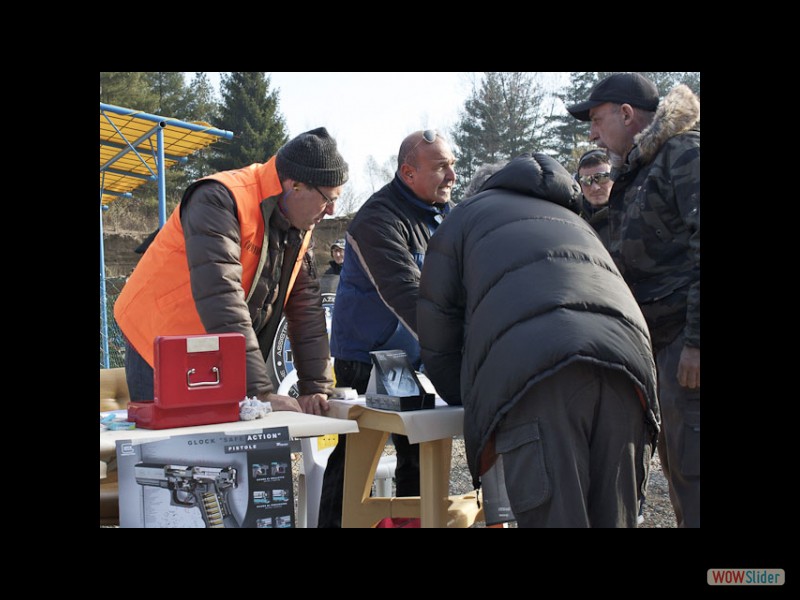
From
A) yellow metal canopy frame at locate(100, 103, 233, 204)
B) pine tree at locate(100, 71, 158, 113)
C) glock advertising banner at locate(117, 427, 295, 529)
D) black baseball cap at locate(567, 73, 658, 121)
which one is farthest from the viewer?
pine tree at locate(100, 71, 158, 113)

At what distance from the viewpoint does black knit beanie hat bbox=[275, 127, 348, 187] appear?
8.98 feet

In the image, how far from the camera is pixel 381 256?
3061mm

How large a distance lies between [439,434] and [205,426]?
73cm

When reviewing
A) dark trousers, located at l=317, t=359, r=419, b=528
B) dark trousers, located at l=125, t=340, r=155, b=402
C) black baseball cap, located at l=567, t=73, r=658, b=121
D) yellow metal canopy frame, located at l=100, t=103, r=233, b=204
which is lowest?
dark trousers, located at l=317, t=359, r=419, b=528

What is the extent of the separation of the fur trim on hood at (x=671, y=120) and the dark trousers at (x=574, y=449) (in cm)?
107

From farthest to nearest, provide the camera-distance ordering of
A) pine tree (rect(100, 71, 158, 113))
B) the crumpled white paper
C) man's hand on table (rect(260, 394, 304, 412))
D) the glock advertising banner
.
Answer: pine tree (rect(100, 71, 158, 113)), man's hand on table (rect(260, 394, 304, 412)), the crumpled white paper, the glock advertising banner

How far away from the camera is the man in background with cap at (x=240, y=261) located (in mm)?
2479

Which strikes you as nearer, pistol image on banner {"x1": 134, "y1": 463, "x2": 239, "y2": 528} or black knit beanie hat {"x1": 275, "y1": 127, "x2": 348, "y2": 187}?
pistol image on banner {"x1": 134, "y1": 463, "x2": 239, "y2": 528}

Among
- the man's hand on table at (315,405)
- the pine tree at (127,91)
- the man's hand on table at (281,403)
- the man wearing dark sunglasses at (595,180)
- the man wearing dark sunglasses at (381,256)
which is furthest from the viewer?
the pine tree at (127,91)

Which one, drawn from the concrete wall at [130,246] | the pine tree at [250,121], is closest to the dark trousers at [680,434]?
the concrete wall at [130,246]

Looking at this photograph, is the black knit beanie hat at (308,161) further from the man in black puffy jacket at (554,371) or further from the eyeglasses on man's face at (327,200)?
the man in black puffy jacket at (554,371)

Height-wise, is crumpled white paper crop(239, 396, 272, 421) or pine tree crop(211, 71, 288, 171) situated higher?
pine tree crop(211, 71, 288, 171)

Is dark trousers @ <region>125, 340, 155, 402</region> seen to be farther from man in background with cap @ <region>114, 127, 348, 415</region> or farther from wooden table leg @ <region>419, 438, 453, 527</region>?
wooden table leg @ <region>419, 438, 453, 527</region>

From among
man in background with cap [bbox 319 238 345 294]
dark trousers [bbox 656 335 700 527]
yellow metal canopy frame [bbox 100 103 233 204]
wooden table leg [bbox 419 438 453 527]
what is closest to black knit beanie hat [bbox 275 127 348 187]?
wooden table leg [bbox 419 438 453 527]
